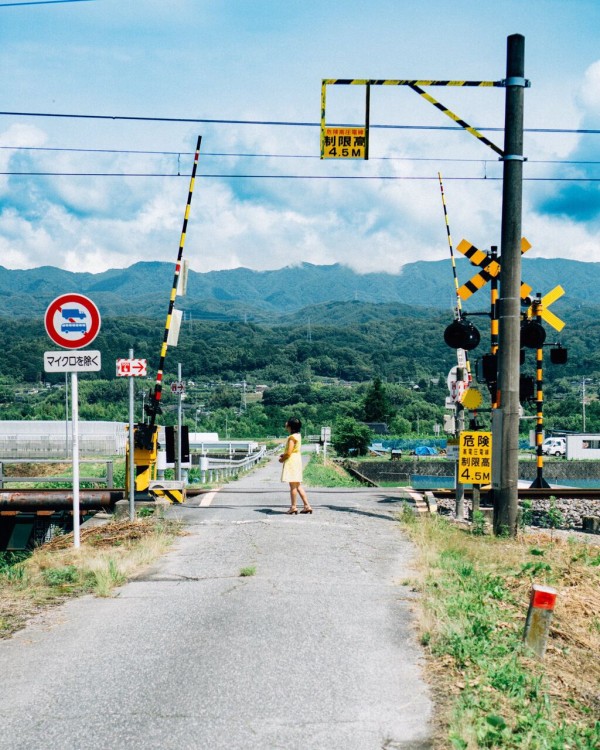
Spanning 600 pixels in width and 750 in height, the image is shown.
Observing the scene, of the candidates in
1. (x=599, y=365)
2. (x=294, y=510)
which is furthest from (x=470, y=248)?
(x=599, y=365)

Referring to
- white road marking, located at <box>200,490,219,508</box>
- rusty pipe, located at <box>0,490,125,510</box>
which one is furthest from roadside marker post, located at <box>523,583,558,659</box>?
rusty pipe, located at <box>0,490,125,510</box>

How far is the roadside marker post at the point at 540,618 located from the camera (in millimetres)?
6348

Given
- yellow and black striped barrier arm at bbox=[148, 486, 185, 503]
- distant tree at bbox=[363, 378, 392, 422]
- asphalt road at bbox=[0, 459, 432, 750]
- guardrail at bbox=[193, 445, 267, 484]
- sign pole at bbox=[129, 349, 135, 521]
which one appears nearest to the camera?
asphalt road at bbox=[0, 459, 432, 750]

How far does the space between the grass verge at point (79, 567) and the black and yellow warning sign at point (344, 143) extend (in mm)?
6334

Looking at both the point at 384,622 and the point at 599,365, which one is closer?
the point at 384,622

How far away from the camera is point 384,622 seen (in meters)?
7.19

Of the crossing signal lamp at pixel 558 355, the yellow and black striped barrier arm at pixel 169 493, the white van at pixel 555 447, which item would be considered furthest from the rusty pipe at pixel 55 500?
the white van at pixel 555 447

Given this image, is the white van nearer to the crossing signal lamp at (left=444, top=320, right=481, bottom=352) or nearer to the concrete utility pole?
the crossing signal lamp at (left=444, top=320, right=481, bottom=352)

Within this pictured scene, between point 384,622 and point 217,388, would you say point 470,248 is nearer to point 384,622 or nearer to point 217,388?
point 384,622

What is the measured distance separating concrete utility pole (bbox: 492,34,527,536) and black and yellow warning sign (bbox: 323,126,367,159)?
254 cm

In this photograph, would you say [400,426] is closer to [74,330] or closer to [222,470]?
[222,470]

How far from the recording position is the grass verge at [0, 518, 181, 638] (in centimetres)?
809

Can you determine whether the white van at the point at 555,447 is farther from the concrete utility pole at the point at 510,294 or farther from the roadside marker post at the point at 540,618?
the roadside marker post at the point at 540,618

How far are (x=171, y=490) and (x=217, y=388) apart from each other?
6483 inches
